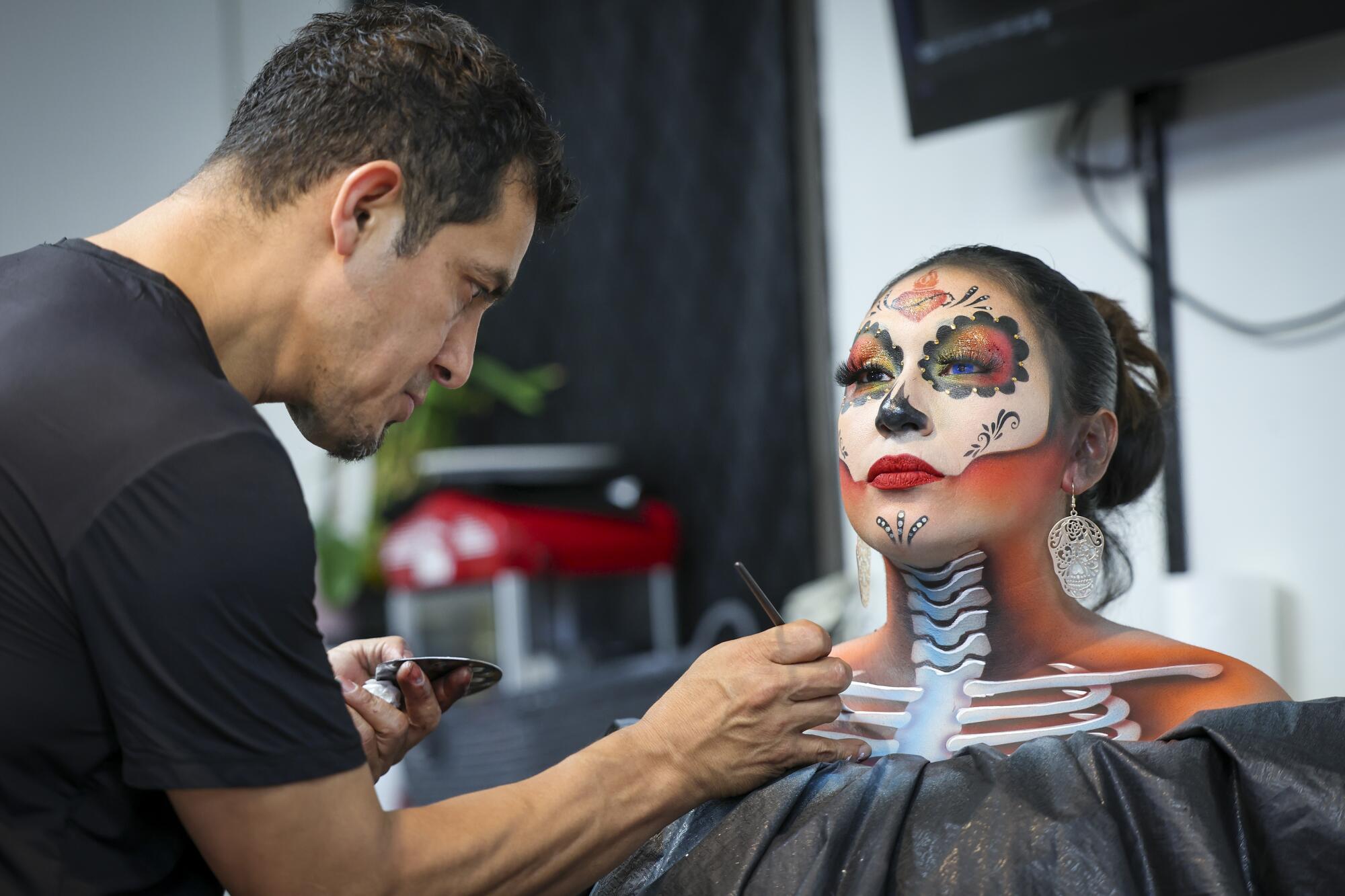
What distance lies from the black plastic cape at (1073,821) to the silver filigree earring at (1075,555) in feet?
0.85

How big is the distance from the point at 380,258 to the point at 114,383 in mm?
286

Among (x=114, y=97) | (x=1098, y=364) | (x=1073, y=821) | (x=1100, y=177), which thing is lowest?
(x=1073, y=821)

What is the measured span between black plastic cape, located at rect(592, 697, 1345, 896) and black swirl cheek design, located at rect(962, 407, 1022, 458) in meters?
0.31

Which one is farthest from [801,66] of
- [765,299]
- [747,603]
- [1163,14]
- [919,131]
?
[747,603]

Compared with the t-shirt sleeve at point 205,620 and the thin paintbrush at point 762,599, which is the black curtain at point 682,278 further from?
the t-shirt sleeve at point 205,620

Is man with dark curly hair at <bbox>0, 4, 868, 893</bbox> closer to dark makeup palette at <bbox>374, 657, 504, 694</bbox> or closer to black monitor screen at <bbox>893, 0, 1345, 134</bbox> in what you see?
dark makeup palette at <bbox>374, 657, 504, 694</bbox>

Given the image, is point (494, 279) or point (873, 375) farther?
point (873, 375)

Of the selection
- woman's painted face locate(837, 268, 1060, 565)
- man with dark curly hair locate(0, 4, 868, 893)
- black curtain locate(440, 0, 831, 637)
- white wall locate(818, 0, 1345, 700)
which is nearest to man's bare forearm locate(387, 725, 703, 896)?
man with dark curly hair locate(0, 4, 868, 893)

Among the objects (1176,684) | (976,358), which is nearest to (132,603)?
(976,358)

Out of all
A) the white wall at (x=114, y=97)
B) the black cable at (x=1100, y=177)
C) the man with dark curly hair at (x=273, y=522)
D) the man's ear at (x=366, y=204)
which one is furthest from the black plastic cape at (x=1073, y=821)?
the white wall at (x=114, y=97)

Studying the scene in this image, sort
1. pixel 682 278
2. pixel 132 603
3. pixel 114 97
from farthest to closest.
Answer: pixel 682 278 → pixel 114 97 → pixel 132 603

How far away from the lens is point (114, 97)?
9.60ft

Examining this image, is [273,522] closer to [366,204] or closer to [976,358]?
[366,204]

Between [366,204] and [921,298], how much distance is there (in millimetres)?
611
